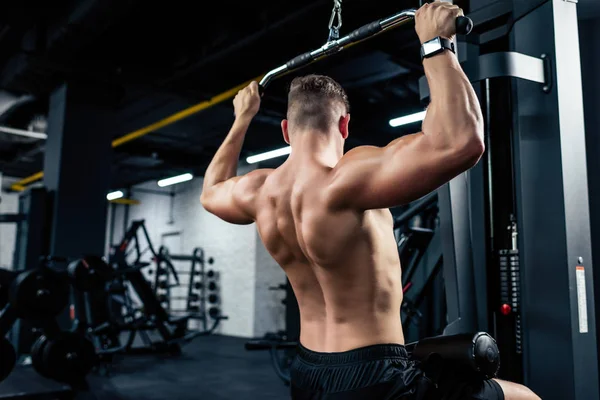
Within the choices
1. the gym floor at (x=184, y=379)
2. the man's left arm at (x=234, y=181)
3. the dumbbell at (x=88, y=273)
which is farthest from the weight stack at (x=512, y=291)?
the dumbbell at (x=88, y=273)

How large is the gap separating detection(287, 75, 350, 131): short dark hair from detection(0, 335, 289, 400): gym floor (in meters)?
3.34

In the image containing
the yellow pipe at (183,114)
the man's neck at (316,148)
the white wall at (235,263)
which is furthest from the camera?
the white wall at (235,263)

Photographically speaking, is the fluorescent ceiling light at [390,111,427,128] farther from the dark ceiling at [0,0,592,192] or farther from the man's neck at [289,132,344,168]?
the man's neck at [289,132,344,168]

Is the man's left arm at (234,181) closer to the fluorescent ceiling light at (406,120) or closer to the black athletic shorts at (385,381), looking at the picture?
the black athletic shorts at (385,381)

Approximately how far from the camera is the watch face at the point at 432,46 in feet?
3.45

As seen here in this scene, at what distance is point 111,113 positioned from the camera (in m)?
5.73

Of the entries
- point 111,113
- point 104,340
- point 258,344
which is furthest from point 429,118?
point 104,340

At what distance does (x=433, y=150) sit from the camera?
1007 millimetres

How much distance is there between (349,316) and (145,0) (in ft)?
13.0

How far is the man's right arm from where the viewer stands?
3.24 feet

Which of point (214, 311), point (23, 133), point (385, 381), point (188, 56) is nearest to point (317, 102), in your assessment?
point (385, 381)

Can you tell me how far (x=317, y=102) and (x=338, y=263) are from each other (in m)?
0.44

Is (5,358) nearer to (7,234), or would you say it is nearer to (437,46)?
(437,46)

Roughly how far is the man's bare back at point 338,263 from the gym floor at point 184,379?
10.5 feet
